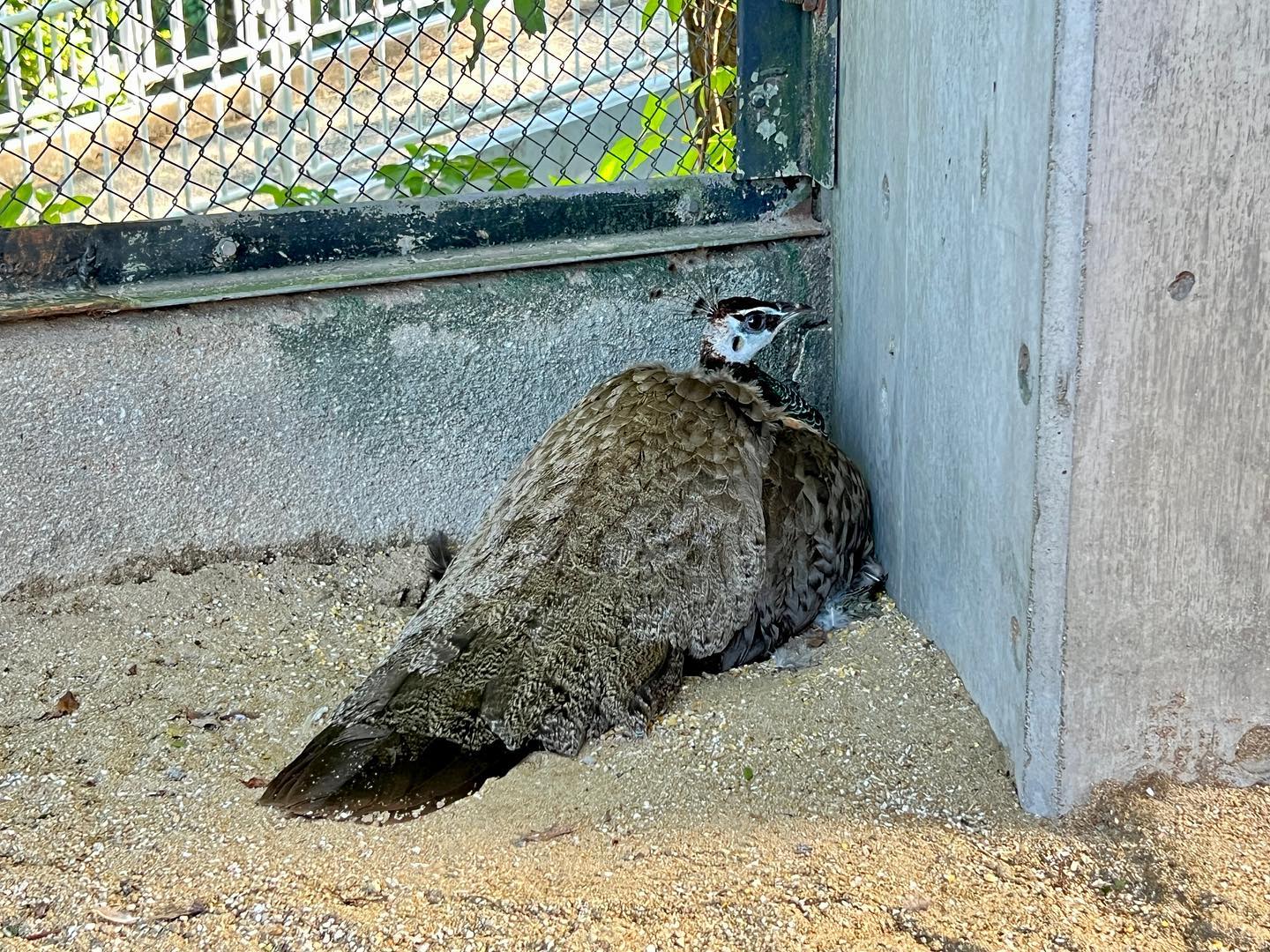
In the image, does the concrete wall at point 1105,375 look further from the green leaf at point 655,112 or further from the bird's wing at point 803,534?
the green leaf at point 655,112

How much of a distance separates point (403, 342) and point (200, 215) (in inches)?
24.0

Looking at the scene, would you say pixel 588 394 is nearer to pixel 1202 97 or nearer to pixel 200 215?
pixel 200 215

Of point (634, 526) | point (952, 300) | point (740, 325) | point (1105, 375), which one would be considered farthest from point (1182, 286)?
point (740, 325)

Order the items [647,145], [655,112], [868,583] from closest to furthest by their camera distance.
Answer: [868,583], [655,112], [647,145]

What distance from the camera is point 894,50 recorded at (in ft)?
9.52

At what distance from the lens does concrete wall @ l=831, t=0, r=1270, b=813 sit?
1.96 m

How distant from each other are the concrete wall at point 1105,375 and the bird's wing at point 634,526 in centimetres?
55

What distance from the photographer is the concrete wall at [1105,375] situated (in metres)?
1.96

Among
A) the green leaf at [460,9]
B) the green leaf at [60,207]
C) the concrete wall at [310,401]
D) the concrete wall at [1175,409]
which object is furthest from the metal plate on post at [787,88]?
the green leaf at [60,207]

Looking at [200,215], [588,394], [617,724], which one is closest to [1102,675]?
[617,724]

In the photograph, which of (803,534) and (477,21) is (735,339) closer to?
(803,534)

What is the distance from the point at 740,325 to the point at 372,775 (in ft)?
5.69

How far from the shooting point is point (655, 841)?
7.45ft

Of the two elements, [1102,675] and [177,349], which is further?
[177,349]
